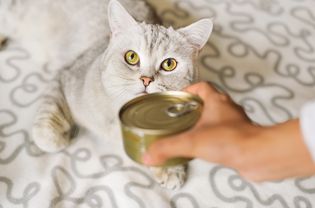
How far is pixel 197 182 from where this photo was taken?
3.87ft

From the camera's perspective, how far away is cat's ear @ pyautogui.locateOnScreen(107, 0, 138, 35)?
1.06 metres

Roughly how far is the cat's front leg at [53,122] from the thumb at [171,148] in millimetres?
497

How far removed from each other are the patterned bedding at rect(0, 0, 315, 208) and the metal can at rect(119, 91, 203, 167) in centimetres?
38

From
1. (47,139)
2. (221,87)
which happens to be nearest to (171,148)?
(47,139)

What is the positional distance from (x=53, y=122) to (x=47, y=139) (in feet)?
0.17

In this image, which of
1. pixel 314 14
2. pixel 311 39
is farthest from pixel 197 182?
pixel 314 14

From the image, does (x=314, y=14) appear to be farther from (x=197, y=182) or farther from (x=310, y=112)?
(x=310, y=112)

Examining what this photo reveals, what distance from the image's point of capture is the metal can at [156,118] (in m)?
0.74

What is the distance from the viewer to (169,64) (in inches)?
42.5

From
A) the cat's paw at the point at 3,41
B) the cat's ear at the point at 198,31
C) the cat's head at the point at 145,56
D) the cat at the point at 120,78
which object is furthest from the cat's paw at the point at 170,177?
the cat's paw at the point at 3,41

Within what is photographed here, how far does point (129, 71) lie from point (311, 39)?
0.86 m

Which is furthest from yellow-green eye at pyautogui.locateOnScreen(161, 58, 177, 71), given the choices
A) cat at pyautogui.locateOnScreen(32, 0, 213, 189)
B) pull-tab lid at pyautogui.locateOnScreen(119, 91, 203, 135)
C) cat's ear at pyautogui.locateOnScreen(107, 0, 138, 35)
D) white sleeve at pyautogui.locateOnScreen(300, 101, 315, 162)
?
white sleeve at pyautogui.locateOnScreen(300, 101, 315, 162)

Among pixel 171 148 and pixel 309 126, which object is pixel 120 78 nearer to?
pixel 171 148

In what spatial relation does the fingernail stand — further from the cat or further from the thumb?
the cat
